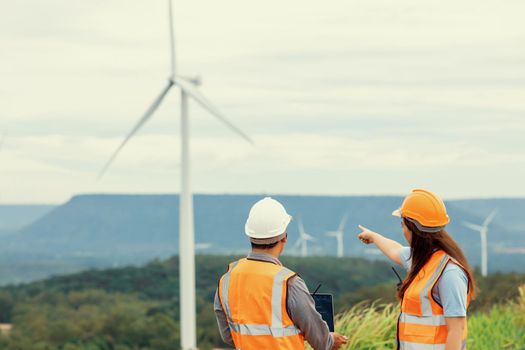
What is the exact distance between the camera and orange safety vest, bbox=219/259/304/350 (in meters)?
6.56

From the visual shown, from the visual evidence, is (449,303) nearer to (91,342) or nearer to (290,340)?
(290,340)

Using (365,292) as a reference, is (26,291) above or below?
below

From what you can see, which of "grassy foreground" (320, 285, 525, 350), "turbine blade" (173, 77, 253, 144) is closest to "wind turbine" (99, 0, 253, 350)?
"turbine blade" (173, 77, 253, 144)

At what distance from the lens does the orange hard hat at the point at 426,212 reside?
22.7ft

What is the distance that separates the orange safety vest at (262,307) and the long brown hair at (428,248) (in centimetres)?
84

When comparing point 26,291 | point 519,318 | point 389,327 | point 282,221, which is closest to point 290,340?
point 282,221

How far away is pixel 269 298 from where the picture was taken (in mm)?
6566

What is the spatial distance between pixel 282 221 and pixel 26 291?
127 meters

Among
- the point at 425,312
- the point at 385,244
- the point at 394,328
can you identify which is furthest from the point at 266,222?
the point at 394,328

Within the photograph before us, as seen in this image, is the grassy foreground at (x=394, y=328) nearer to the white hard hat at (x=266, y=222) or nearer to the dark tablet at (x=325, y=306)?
the dark tablet at (x=325, y=306)

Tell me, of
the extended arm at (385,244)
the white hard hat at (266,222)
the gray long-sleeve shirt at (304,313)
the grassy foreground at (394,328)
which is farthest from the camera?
the grassy foreground at (394,328)

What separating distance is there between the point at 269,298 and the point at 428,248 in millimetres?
1104

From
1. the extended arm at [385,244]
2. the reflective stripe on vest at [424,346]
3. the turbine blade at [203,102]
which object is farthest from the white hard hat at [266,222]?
the turbine blade at [203,102]

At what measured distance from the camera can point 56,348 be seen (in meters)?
72.6
